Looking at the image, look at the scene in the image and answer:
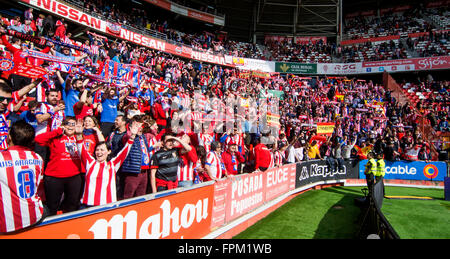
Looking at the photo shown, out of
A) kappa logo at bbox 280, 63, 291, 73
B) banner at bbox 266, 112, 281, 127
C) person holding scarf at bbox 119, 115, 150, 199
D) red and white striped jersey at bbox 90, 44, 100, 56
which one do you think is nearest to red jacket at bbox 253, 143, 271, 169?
banner at bbox 266, 112, 281, 127

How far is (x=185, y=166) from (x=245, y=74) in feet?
76.9

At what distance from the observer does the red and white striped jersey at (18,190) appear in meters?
2.15

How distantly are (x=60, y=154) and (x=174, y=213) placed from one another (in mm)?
1861

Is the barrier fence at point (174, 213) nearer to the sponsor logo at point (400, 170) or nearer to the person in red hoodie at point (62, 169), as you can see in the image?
the person in red hoodie at point (62, 169)

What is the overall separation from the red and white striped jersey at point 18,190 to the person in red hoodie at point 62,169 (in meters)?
1.25

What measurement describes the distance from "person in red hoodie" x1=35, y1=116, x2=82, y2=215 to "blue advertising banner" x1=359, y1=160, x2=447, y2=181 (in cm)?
1425

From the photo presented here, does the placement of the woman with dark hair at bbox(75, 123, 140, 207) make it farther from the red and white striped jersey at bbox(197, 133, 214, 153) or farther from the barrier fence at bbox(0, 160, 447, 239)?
the red and white striped jersey at bbox(197, 133, 214, 153)

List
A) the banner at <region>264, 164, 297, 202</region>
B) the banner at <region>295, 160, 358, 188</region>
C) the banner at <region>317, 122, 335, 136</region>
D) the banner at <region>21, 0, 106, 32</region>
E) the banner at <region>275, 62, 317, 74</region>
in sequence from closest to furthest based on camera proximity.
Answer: the banner at <region>264, 164, 297, 202</region> < the banner at <region>295, 160, 358, 188</region> < the banner at <region>317, 122, 335, 136</region> < the banner at <region>21, 0, 106, 32</region> < the banner at <region>275, 62, 317, 74</region>

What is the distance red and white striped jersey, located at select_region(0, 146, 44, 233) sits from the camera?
2.15 metres

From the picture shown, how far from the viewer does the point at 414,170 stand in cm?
1400

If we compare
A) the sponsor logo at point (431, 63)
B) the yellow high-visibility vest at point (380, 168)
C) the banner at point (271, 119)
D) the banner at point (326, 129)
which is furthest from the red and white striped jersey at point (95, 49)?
the sponsor logo at point (431, 63)

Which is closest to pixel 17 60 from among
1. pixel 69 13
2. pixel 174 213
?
pixel 174 213
